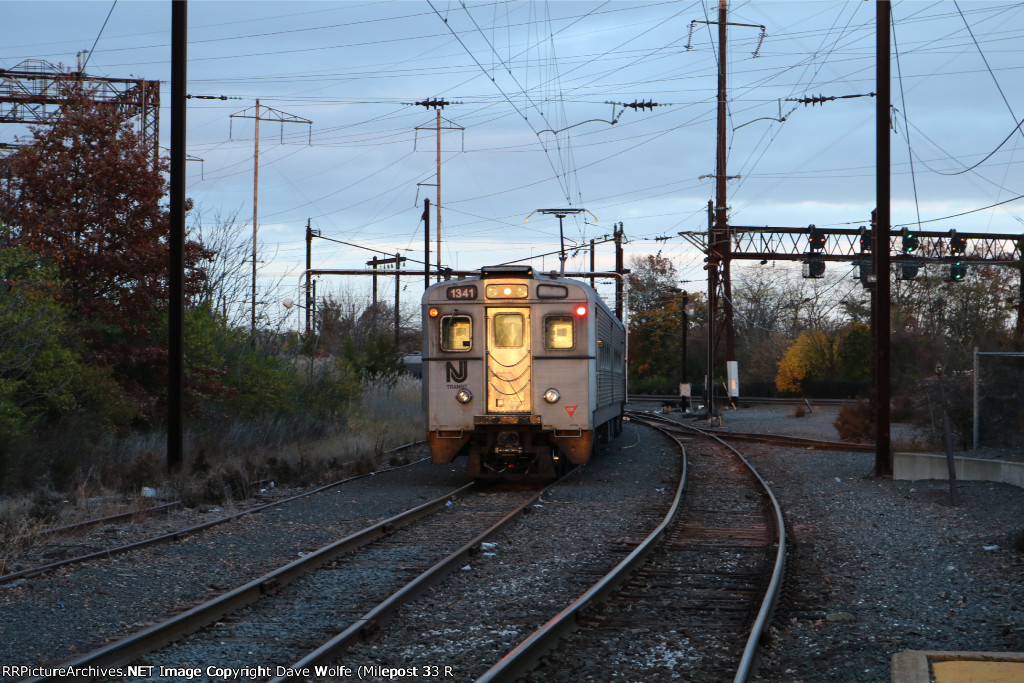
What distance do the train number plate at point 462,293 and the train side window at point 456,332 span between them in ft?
0.98

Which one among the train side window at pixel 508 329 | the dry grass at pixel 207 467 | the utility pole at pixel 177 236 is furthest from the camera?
the utility pole at pixel 177 236

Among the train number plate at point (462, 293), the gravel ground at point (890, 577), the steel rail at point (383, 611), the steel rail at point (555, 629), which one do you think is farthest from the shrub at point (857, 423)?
the steel rail at point (555, 629)

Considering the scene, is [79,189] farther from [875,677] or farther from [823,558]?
[875,677]

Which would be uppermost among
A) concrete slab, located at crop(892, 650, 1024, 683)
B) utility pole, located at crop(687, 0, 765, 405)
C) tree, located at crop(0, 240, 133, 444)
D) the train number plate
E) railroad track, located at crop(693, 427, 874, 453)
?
utility pole, located at crop(687, 0, 765, 405)

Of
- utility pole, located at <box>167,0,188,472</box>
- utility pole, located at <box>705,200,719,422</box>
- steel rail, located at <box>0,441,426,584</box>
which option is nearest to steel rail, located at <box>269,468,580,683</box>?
steel rail, located at <box>0,441,426,584</box>

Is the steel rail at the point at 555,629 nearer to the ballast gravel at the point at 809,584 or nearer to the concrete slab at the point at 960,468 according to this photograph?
the ballast gravel at the point at 809,584

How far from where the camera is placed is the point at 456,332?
15.9 meters

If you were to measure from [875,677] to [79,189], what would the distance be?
17329 millimetres

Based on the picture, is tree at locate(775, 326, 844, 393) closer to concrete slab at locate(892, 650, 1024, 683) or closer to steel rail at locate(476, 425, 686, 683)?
steel rail at locate(476, 425, 686, 683)

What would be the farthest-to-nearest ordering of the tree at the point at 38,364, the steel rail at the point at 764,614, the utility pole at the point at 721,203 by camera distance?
the utility pole at the point at 721,203, the tree at the point at 38,364, the steel rail at the point at 764,614

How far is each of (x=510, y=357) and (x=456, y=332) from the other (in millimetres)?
943

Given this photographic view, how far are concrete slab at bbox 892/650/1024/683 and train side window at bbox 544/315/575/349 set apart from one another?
10.0m

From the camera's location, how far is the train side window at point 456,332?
15805 mm

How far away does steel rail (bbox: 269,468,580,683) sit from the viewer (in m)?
6.08
